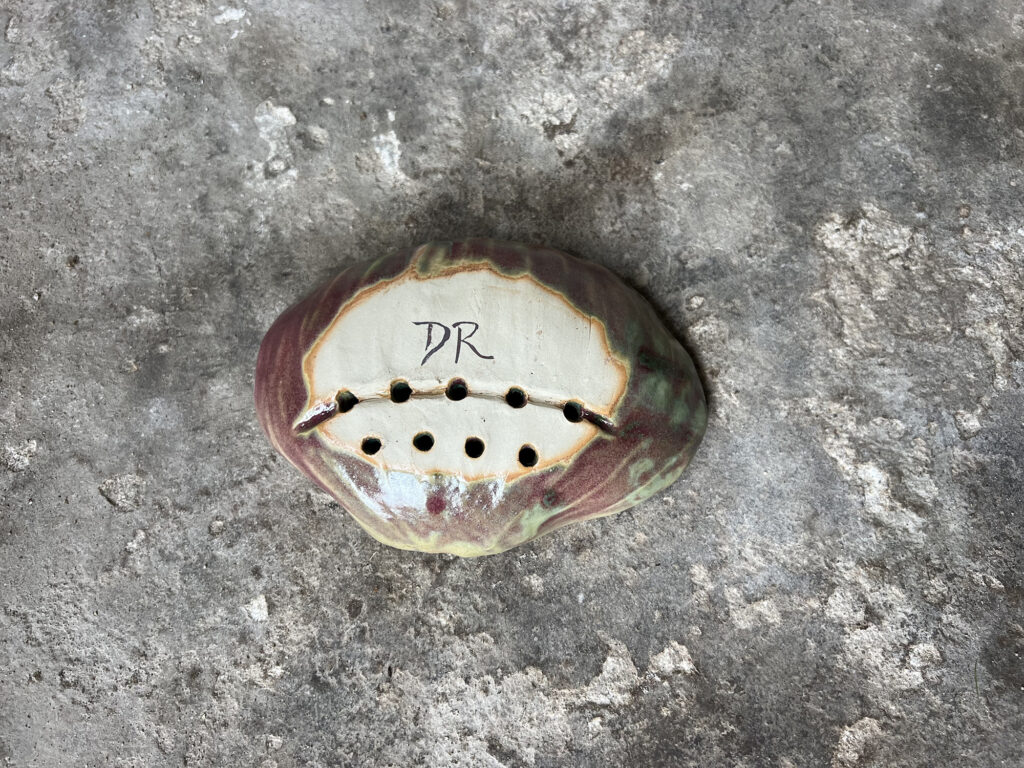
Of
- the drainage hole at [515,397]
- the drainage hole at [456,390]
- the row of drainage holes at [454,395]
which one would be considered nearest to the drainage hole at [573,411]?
the row of drainage holes at [454,395]

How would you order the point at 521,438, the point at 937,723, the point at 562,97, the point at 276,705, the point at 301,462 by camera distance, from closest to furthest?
the point at 521,438, the point at 301,462, the point at 937,723, the point at 276,705, the point at 562,97

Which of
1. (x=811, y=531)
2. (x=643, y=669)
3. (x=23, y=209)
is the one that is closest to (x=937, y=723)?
(x=811, y=531)

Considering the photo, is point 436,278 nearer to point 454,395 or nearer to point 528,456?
point 454,395

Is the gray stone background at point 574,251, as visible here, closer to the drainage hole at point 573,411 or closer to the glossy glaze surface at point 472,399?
the glossy glaze surface at point 472,399

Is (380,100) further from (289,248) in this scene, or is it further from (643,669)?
(643,669)

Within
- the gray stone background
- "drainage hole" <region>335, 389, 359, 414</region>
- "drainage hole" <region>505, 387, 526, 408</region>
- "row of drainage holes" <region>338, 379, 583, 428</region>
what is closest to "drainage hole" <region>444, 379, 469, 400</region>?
"row of drainage holes" <region>338, 379, 583, 428</region>
